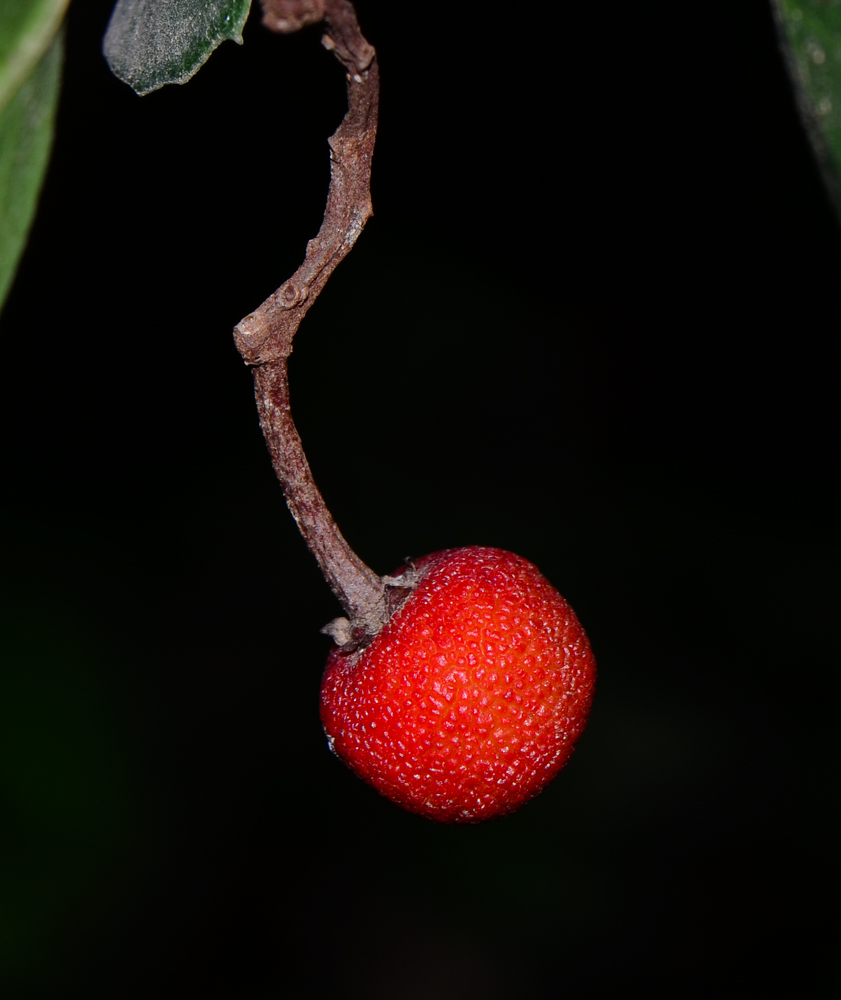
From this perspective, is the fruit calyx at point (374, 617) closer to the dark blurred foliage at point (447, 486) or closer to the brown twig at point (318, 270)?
the brown twig at point (318, 270)

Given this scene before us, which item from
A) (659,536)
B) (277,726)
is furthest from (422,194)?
(277,726)

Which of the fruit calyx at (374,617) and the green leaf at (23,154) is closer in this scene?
the green leaf at (23,154)

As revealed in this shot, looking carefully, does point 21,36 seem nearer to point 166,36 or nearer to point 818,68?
point 166,36

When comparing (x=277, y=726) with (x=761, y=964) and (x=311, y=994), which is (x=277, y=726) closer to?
(x=311, y=994)

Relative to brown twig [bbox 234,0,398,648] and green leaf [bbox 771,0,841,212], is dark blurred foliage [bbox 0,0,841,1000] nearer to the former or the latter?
brown twig [bbox 234,0,398,648]

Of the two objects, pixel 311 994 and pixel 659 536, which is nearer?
pixel 659 536

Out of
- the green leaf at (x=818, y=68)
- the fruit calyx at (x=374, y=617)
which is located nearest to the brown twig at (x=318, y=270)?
the fruit calyx at (x=374, y=617)

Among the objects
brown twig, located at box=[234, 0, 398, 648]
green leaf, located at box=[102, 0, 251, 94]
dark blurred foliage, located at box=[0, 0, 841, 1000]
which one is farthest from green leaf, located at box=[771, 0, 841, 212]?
dark blurred foliage, located at box=[0, 0, 841, 1000]
